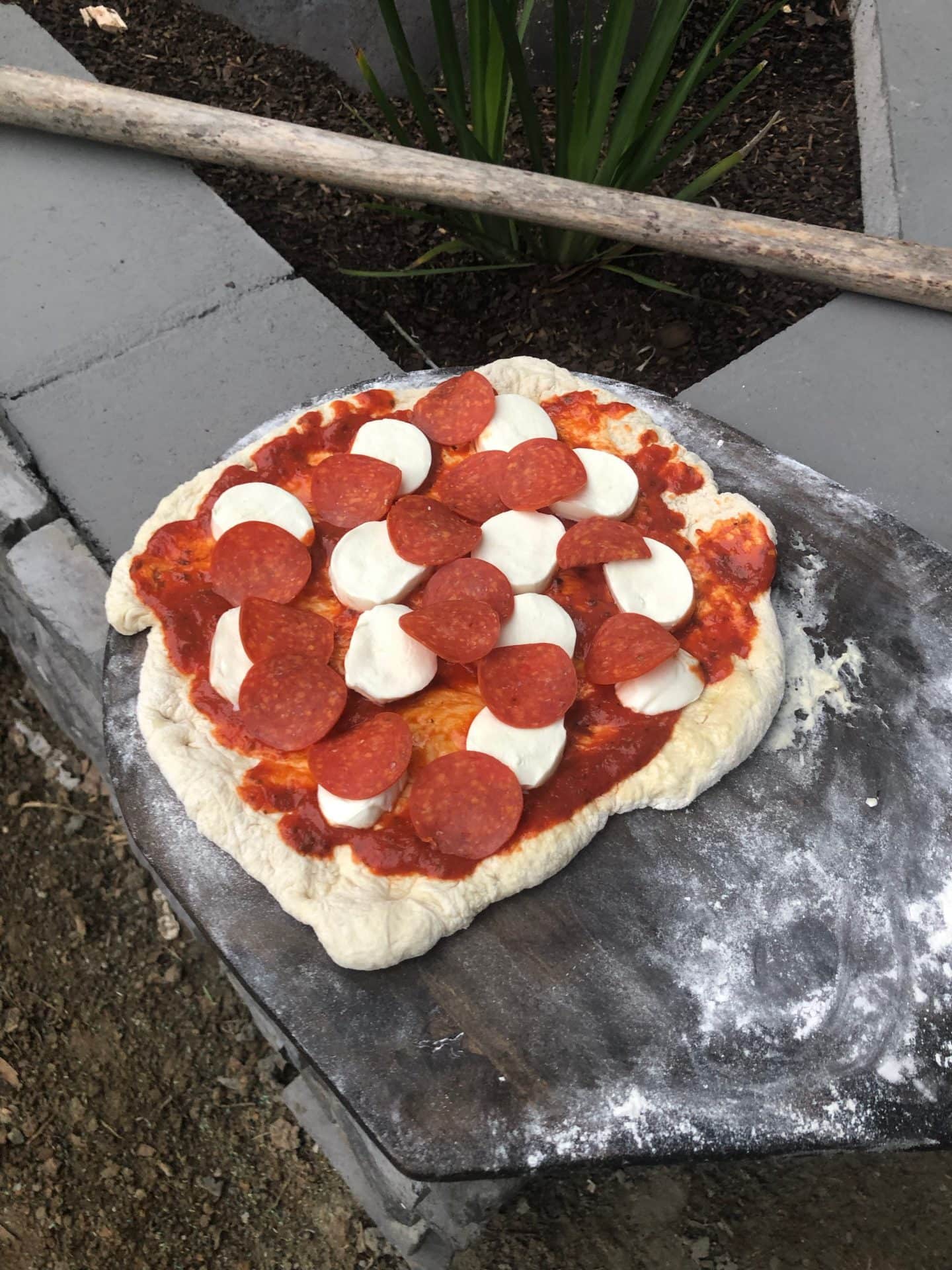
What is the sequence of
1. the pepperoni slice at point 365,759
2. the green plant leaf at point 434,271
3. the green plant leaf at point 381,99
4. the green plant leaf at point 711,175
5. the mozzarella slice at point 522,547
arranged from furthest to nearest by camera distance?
1. the green plant leaf at point 434,271
2. the green plant leaf at point 711,175
3. the green plant leaf at point 381,99
4. the mozzarella slice at point 522,547
5. the pepperoni slice at point 365,759

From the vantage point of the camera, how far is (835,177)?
184 inches

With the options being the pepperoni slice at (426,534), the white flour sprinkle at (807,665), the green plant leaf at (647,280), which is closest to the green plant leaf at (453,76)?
the green plant leaf at (647,280)

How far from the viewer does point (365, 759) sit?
2004mm

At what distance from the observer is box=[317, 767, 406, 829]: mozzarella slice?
1.99 meters

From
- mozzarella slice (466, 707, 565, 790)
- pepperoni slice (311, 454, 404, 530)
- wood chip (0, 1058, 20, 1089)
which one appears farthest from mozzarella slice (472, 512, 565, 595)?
wood chip (0, 1058, 20, 1089)

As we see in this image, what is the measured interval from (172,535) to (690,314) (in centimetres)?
268

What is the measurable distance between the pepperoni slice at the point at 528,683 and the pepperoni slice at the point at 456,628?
46mm

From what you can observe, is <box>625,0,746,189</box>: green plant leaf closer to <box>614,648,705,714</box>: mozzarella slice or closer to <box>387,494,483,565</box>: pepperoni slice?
<box>387,494,483,565</box>: pepperoni slice

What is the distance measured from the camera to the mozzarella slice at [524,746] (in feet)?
6.72

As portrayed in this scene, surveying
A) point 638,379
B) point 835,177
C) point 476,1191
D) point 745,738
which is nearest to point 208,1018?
point 476,1191

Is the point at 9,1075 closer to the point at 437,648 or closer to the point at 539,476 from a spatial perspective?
the point at 437,648

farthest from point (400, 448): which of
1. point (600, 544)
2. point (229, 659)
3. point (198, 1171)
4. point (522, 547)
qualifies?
point (198, 1171)

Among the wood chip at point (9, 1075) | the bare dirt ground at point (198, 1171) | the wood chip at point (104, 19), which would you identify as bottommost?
the bare dirt ground at point (198, 1171)

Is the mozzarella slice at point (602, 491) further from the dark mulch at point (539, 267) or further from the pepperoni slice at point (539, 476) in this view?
the dark mulch at point (539, 267)
